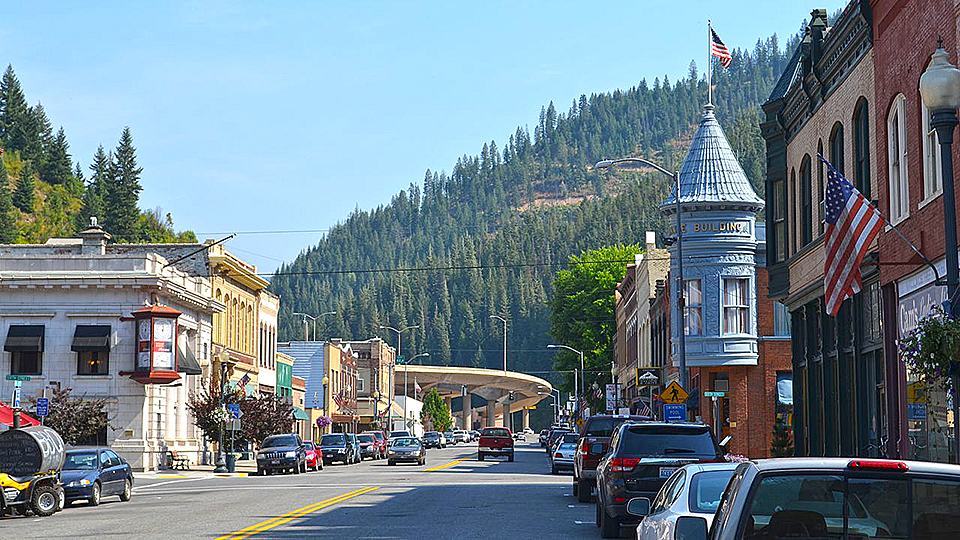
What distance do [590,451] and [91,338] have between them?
33.2 metres

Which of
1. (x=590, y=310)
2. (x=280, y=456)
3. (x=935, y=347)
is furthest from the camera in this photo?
(x=590, y=310)

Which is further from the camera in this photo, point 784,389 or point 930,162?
point 784,389

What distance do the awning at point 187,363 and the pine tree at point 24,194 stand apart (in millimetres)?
95078

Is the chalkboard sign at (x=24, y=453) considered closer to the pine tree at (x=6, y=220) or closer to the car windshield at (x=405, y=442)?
the car windshield at (x=405, y=442)

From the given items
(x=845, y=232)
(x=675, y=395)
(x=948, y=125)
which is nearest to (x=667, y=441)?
(x=845, y=232)

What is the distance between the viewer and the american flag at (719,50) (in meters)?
43.6

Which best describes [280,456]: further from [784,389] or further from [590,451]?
[590,451]

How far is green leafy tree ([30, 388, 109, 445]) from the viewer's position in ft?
174

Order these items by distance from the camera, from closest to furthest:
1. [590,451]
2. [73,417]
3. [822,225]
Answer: [590,451] < [822,225] < [73,417]

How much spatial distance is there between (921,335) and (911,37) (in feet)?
28.0

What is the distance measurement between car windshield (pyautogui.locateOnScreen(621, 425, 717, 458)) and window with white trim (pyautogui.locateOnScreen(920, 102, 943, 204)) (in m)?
5.50

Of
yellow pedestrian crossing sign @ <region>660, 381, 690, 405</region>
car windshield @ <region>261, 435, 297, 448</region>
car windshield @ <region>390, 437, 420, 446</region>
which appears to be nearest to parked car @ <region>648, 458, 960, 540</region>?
yellow pedestrian crossing sign @ <region>660, 381, 690, 405</region>

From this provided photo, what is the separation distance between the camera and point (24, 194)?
14888 centimetres

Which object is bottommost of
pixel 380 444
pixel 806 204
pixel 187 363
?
pixel 380 444
